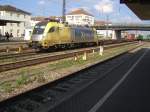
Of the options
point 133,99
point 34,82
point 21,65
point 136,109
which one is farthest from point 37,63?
point 136,109

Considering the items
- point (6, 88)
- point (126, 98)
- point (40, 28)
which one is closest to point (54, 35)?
point (40, 28)

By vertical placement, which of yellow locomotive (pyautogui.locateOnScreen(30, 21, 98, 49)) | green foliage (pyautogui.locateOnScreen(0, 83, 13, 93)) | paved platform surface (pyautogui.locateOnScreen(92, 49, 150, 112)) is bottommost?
paved platform surface (pyautogui.locateOnScreen(92, 49, 150, 112))

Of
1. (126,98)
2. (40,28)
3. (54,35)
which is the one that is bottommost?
(126,98)

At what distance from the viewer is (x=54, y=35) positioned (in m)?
40.3

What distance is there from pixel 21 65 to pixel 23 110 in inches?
482

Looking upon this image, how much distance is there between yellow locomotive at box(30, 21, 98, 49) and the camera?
127 ft

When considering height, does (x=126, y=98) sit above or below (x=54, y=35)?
below

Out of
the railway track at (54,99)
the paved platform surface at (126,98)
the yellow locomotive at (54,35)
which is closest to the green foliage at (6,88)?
the railway track at (54,99)

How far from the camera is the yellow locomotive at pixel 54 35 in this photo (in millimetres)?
38562

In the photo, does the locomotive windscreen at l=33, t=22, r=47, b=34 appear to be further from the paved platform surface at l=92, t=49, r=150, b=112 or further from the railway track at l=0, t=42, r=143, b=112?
the paved platform surface at l=92, t=49, r=150, b=112

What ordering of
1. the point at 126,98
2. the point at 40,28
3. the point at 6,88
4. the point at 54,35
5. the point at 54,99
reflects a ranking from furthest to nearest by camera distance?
1. the point at 54,35
2. the point at 40,28
3. the point at 6,88
4. the point at 126,98
5. the point at 54,99

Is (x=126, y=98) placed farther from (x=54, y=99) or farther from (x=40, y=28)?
(x=40, y=28)

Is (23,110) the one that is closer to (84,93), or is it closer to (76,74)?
(84,93)

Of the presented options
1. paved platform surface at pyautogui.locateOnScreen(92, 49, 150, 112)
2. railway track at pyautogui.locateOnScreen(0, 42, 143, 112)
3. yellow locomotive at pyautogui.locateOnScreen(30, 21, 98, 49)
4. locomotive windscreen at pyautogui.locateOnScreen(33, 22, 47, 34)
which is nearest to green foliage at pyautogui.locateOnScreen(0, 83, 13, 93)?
railway track at pyautogui.locateOnScreen(0, 42, 143, 112)
